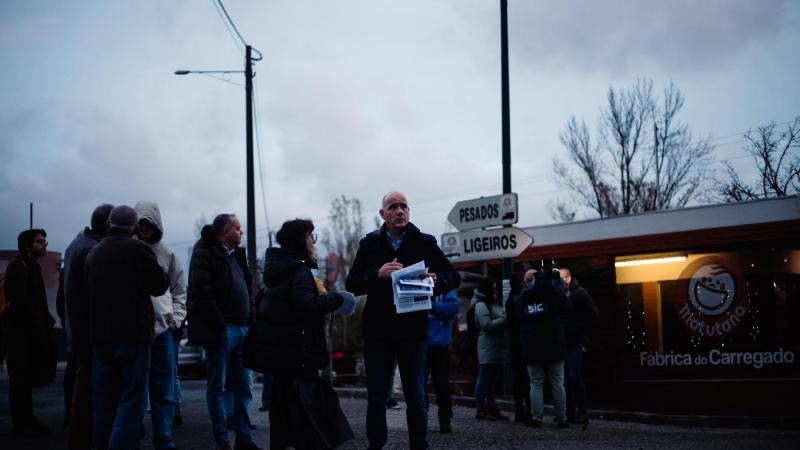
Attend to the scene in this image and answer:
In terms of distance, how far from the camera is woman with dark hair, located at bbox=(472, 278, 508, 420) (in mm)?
11344

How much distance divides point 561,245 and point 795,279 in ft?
12.2

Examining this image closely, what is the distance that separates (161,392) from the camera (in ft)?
23.9

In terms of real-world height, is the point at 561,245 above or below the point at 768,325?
above

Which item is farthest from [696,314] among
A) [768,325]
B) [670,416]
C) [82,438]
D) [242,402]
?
[82,438]

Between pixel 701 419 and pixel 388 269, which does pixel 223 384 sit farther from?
pixel 701 419

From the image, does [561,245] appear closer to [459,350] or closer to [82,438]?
[459,350]

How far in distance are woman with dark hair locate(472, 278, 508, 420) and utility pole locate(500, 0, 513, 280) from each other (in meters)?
1.62

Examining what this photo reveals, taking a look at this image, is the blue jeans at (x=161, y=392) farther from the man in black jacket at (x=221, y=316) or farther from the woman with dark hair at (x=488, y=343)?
the woman with dark hair at (x=488, y=343)

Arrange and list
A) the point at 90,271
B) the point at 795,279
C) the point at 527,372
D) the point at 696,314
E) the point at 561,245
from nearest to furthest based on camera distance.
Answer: the point at 90,271 → the point at 527,372 → the point at 795,279 → the point at 696,314 → the point at 561,245

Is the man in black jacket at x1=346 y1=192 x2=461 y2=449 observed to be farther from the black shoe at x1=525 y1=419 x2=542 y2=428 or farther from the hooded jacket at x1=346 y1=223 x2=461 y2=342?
the black shoe at x1=525 y1=419 x2=542 y2=428

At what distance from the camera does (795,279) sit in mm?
12523

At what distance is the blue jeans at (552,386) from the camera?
412 inches

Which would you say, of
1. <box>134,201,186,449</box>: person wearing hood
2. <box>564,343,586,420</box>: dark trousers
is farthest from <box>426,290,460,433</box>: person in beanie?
<box>134,201,186,449</box>: person wearing hood

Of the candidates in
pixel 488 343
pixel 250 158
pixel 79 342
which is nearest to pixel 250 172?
pixel 250 158
